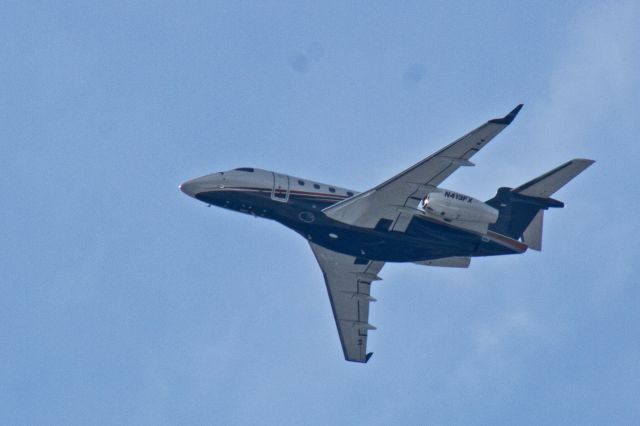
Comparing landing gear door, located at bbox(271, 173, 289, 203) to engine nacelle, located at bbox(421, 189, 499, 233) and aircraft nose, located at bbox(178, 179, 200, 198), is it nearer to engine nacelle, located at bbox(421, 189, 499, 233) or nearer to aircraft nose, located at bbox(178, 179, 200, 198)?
aircraft nose, located at bbox(178, 179, 200, 198)

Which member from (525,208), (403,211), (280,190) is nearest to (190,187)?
(280,190)

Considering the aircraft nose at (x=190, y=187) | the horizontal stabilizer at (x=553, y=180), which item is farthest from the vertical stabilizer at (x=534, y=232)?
the aircraft nose at (x=190, y=187)

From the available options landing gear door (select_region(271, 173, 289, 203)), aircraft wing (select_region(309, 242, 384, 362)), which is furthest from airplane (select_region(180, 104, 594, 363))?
aircraft wing (select_region(309, 242, 384, 362))

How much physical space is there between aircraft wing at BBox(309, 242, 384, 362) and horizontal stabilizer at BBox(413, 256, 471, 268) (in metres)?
4.00

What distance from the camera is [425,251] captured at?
202 feet

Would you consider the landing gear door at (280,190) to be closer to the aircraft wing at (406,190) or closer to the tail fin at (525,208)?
the aircraft wing at (406,190)

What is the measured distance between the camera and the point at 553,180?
61.0 meters

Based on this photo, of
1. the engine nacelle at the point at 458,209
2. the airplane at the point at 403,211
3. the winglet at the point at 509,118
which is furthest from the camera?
the engine nacelle at the point at 458,209

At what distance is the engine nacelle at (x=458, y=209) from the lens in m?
59.0

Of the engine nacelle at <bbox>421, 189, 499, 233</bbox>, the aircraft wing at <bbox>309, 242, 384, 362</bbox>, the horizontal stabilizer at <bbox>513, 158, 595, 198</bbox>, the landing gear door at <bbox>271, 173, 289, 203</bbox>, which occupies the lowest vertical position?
the aircraft wing at <bbox>309, 242, 384, 362</bbox>

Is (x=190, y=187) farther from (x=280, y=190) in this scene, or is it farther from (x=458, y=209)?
(x=458, y=209)

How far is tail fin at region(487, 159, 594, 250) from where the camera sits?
6197 cm

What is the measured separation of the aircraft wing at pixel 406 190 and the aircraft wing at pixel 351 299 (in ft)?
25.1

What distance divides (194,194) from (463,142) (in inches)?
632
